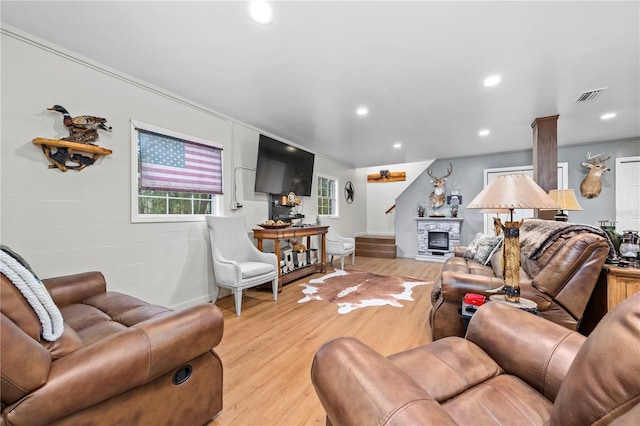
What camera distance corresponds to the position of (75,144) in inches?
81.3

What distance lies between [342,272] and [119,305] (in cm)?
357

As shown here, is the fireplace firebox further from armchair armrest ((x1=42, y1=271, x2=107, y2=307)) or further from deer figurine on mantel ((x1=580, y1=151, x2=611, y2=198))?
armchair armrest ((x1=42, y1=271, x2=107, y2=307))

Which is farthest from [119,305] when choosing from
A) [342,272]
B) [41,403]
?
[342,272]

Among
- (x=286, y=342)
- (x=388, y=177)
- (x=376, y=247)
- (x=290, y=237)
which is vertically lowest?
(x=286, y=342)

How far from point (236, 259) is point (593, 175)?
20.5 ft

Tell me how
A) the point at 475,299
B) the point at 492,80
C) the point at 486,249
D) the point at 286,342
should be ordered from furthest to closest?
the point at 486,249 < the point at 492,80 < the point at 286,342 < the point at 475,299

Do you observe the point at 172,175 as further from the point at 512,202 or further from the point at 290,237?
the point at 512,202

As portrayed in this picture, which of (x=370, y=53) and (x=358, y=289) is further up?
(x=370, y=53)

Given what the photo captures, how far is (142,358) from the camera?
3.35 feet

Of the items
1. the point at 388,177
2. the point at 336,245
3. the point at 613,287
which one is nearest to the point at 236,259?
the point at 336,245

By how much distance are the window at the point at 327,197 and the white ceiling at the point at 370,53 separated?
2.26m

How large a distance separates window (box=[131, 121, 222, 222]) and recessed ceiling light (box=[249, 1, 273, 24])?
5.37ft

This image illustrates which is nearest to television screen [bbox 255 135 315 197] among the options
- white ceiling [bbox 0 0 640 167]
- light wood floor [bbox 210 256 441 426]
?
white ceiling [bbox 0 0 640 167]

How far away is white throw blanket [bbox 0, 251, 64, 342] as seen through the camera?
0.89 m
